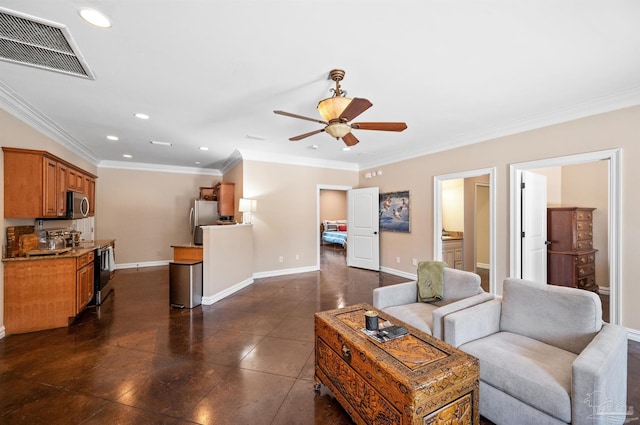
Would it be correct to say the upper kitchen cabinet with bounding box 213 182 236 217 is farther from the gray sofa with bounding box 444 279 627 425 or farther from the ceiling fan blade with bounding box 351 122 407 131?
the gray sofa with bounding box 444 279 627 425

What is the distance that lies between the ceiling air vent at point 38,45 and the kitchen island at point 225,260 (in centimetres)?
233

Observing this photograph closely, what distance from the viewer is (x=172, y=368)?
2332 millimetres

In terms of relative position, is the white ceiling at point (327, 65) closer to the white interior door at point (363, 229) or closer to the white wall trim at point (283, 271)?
the white interior door at point (363, 229)

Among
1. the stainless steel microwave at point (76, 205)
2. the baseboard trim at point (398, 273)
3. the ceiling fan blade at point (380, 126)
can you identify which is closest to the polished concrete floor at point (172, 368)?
the stainless steel microwave at point (76, 205)

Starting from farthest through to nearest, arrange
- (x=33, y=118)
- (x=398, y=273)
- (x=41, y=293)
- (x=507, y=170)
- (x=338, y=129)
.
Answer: (x=398, y=273) < (x=507, y=170) < (x=33, y=118) < (x=41, y=293) < (x=338, y=129)

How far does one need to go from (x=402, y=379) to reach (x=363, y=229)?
5230 mm

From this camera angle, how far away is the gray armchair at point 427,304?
2.30 meters

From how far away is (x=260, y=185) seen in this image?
Result: 552cm

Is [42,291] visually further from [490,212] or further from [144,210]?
[490,212]

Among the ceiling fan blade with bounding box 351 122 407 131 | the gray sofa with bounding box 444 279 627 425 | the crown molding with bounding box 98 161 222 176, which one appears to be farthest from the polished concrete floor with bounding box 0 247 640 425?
the crown molding with bounding box 98 161 222 176

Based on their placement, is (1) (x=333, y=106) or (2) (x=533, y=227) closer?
(1) (x=333, y=106)

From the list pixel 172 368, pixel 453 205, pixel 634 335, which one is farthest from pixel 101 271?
pixel 634 335

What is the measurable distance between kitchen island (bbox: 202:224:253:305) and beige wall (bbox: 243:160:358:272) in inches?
20.5

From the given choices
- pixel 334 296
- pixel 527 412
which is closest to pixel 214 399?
pixel 527 412
